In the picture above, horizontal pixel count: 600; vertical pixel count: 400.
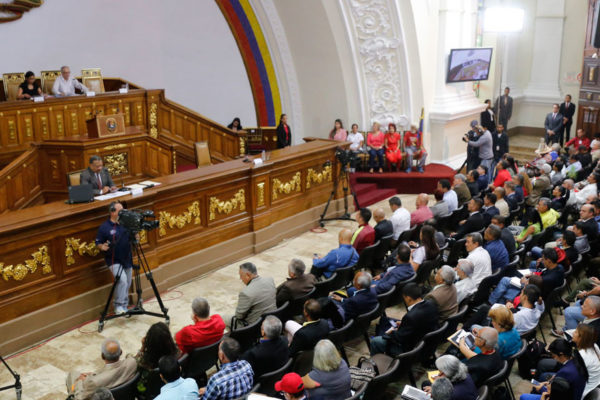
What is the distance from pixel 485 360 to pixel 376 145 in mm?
8314

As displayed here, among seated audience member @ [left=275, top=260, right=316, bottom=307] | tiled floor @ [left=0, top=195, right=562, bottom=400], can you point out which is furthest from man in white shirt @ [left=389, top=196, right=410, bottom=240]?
seated audience member @ [left=275, top=260, right=316, bottom=307]

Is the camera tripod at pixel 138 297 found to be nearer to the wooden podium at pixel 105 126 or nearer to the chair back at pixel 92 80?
the wooden podium at pixel 105 126

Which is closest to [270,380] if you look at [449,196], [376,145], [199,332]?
[199,332]

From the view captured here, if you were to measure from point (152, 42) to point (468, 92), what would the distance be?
7.28 metres

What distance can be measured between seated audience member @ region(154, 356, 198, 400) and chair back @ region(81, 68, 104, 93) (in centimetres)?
823

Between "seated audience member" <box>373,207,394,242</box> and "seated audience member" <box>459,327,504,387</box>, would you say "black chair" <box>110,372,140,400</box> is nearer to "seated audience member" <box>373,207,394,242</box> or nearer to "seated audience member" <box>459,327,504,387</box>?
"seated audience member" <box>459,327,504,387</box>

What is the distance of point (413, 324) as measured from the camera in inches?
199

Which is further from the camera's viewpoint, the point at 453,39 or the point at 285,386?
the point at 453,39

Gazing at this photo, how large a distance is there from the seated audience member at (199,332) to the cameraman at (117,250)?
5.57 ft

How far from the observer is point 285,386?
13.4 feet

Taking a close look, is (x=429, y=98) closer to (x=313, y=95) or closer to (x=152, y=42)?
(x=313, y=95)

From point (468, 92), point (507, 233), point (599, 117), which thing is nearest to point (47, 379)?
point (507, 233)

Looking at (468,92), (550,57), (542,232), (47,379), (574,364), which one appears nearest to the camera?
(574,364)

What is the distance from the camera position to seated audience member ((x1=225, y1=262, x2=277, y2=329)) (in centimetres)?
544
